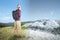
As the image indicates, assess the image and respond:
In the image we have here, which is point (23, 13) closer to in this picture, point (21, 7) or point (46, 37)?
point (21, 7)

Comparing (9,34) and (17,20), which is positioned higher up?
(17,20)

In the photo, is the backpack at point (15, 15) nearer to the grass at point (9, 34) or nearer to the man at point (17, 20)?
the man at point (17, 20)

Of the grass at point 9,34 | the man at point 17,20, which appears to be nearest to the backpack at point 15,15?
the man at point 17,20

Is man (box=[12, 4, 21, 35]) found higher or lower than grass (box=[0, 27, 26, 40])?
higher

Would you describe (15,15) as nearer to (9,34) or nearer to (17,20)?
→ (17,20)

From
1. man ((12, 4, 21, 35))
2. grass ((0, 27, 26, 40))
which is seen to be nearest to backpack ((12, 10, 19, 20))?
man ((12, 4, 21, 35))

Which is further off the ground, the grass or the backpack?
the backpack

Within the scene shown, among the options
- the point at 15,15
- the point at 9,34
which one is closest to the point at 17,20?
the point at 15,15

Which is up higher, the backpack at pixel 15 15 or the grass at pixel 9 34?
the backpack at pixel 15 15

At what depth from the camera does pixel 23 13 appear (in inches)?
50.4

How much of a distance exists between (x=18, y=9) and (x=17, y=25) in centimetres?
18

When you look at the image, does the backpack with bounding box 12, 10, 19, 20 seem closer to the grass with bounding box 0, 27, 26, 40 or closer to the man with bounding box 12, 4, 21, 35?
the man with bounding box 12, 4, 21, 35

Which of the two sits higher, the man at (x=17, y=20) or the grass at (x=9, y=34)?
the man at (x=17, y=20)

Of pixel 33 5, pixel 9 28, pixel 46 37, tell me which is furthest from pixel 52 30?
pixel 9 28
